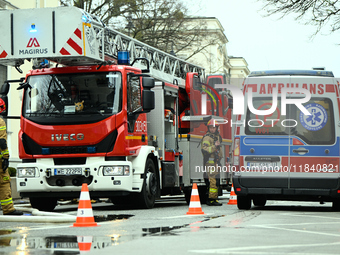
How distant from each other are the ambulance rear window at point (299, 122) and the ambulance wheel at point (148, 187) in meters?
2.19

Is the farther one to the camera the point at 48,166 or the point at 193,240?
the point at 48,166

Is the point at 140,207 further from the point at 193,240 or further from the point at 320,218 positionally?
the point at 193,240

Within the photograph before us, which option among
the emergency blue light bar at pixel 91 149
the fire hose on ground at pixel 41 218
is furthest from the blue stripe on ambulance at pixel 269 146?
the fire hose on ground at pixel 41 218

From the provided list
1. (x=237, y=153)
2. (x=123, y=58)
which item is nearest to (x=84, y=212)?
(x=237, y=153)

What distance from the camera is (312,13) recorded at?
56.9 ft

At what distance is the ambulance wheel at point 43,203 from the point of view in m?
14.1

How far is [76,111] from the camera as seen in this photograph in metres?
13.2

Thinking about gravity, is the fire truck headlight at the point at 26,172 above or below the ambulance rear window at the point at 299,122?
below

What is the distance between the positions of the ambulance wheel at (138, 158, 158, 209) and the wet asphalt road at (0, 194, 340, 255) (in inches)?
80.4

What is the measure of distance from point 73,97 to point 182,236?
228 inches

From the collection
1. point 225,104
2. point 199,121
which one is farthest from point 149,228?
point 225,104

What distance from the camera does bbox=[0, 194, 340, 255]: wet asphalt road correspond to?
7.03 metres

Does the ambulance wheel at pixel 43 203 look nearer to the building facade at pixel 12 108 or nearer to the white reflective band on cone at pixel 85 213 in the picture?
the white reflective band on cone at pixel 85 213

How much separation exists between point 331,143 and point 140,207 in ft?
13.2
